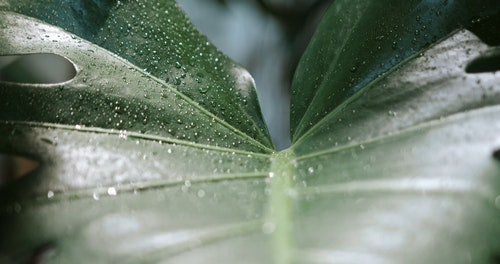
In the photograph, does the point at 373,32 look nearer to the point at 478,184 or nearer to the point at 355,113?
the point at 355,113

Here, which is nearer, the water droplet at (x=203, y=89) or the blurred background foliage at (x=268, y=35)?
the water droplet at (x=203, y=89)

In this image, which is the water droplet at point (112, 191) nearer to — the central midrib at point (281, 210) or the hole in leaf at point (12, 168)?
the central midrib at point (281, 210)

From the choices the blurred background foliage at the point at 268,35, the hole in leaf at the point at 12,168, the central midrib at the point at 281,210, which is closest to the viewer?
the central midrib at the point at 281,210

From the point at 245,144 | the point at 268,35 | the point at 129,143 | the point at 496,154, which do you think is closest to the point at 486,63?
the point at 496,154

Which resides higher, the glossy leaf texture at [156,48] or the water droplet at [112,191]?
the glossy leaf texture at [156,48]

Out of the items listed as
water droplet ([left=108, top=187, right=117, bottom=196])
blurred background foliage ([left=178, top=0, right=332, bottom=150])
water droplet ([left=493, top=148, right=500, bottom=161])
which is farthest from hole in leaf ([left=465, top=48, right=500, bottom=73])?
blurred background foliage ([left=178, top=0, right=332, bottom=150])

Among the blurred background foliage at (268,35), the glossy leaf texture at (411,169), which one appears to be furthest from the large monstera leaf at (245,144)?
the blurred background foliage at (268,35)

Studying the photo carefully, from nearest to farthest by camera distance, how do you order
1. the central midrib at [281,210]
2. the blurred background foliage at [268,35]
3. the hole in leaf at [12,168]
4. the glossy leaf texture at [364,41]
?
the central midrib at [281,210] < the glossy leaf texture at [364,41] < the hole in leaf at [12,168] < the blurred background foliage at [268,35]
